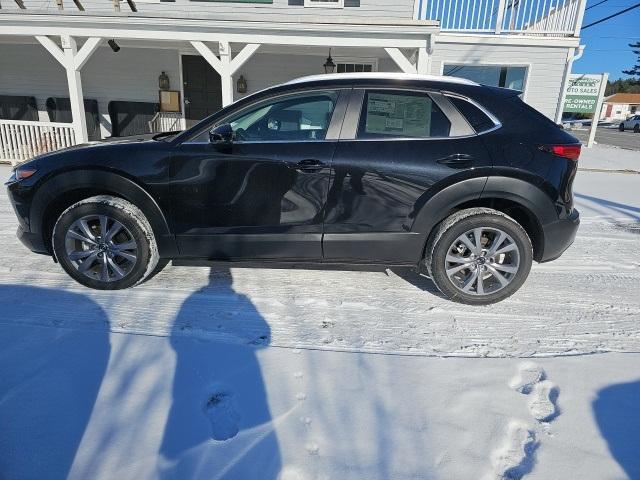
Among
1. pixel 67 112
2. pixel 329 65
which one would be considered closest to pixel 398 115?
pixel 329 65

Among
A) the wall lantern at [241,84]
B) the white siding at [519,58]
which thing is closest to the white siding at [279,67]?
the wall lantern at [241,84]

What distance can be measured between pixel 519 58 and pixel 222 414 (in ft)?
41.0

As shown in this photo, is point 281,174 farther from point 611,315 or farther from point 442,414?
point 611,315

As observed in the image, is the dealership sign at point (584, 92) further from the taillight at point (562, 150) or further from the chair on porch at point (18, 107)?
the chair on porch at point (18, 107)

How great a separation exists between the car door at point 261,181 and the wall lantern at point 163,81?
8314 mm

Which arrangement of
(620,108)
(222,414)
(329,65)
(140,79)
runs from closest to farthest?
1. (222,414)
2. (329,65)
3. (140,79)
4. (620,108)

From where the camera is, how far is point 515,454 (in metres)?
1.83

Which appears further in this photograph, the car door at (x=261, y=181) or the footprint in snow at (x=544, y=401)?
the car door at (x=261, y=181)

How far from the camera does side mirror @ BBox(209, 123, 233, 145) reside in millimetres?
2887

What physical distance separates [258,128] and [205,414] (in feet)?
6.53

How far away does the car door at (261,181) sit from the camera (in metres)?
2.96

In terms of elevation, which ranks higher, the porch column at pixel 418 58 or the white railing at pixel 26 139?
the porch column at pixel 418 58

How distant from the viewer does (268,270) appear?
12.1ft

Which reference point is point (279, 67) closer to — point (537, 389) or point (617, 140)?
point (537, 389)
